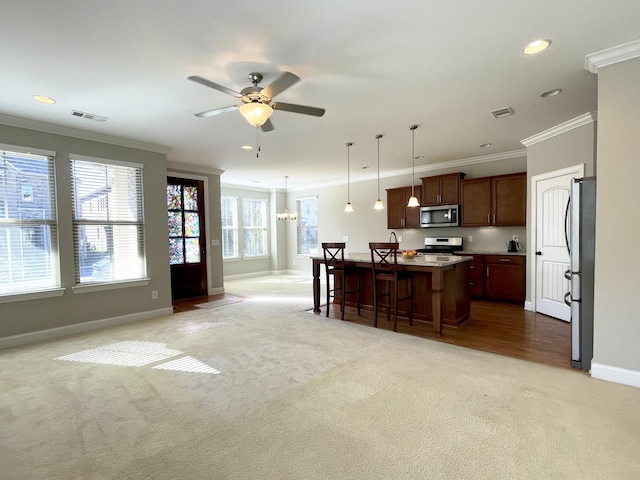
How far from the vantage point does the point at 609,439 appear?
192 cm

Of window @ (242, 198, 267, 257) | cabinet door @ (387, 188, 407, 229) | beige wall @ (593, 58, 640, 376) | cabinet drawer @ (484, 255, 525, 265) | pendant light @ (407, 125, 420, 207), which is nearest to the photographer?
beige wall @ (593, 58, 640, 376)

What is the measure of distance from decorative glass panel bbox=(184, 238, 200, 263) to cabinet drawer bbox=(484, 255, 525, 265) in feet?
19.0

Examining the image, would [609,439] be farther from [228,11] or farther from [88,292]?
[88,292]

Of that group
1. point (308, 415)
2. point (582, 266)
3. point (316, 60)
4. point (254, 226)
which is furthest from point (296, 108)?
point (254, 226)

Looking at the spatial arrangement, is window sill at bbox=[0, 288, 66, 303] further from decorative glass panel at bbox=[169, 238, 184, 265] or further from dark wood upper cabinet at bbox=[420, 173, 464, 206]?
dark wood upper cabinet at bbox=[420, 173, 464, 206]

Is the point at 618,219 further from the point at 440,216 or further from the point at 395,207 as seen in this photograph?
the point at 395,207

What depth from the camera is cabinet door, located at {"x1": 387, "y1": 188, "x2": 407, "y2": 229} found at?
6.96 metres

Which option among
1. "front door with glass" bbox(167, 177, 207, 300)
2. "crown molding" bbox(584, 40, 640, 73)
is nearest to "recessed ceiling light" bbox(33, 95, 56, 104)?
"front door with glass" bbox(167, 177, 207, 300)

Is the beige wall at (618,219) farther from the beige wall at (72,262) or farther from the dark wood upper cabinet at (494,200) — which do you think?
the beige wall at (72,262)

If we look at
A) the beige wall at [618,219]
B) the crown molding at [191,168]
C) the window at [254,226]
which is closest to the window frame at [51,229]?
the crown molding at [191,168]

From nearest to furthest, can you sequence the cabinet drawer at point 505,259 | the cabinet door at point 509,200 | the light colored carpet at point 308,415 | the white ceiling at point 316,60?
the light colored carpet at point 308,415 < the white ceiling at point 316,60 < the cabinet drawer at point 505,259 < the cabinet door at point 509,200

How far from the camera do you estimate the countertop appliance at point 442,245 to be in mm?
6336

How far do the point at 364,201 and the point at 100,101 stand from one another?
5.88m

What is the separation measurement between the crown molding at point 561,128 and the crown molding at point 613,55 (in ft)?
5.01
